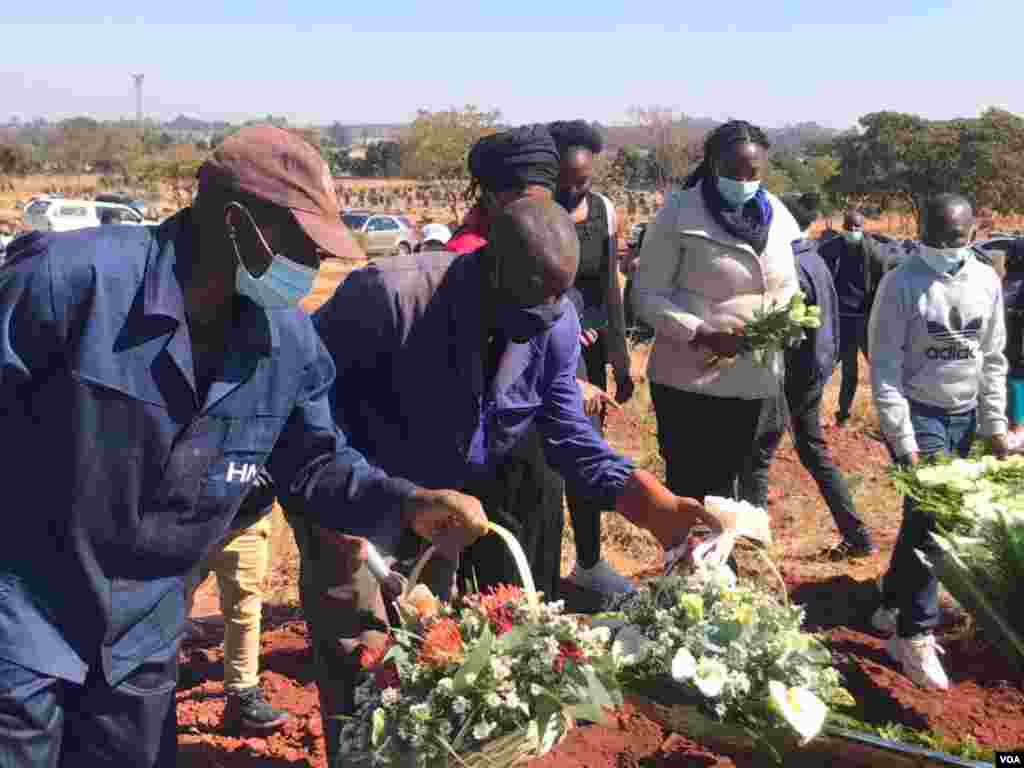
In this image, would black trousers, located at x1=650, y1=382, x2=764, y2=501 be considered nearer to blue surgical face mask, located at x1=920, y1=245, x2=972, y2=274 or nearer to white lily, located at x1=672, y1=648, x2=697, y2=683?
blue surgical face mask, located at x1=920, y1=245, x2=972, y2=274

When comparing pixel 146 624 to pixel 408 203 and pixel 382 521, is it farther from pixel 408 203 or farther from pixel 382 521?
pixel 408 203

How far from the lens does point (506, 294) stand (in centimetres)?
273

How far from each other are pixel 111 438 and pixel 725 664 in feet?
4.65

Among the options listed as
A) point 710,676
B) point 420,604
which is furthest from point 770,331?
point 420,604

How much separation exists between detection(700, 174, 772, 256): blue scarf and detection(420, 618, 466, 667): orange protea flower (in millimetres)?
2802

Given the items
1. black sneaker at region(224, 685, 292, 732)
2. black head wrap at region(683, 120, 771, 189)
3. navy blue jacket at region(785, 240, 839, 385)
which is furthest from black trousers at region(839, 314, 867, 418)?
black sneaker at region(224, 685, 292, 732)

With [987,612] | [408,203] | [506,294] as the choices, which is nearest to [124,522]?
[506,294]

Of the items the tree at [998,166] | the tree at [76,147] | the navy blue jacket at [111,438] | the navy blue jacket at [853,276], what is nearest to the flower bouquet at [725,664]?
Result: the navy blue jacket at [111,438]

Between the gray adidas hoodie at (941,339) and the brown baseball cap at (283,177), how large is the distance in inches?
119

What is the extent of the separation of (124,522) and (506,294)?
1.06m

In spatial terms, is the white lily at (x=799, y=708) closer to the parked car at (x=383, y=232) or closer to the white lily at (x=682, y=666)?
the white lily at (x=682, y=666)

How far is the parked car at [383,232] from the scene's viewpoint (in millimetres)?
27352

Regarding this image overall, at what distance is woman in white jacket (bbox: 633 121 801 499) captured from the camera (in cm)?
464

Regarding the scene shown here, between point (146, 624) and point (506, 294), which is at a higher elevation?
point (506, 294)
